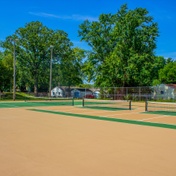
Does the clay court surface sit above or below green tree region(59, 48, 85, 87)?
below

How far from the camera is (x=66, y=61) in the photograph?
205 ft

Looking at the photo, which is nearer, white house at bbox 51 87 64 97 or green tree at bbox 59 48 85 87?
green tree at bbox 59 48 85 87

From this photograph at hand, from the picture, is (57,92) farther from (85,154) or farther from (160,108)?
(85,154)

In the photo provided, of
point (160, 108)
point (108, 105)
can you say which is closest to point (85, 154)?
point (160, 108)

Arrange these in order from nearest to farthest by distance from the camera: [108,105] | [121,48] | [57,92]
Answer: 1. [108,105]
2. [121,48]
3. [57,92]

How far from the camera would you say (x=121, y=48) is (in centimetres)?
4147

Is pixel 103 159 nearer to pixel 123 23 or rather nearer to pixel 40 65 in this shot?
pixel 123 23

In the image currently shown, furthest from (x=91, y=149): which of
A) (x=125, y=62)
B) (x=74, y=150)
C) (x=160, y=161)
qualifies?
(x=125, y=62)

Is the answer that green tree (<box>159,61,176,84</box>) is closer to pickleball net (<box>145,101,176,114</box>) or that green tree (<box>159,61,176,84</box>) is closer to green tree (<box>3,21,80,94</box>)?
green tree (<box>3,21,80,94</box>)

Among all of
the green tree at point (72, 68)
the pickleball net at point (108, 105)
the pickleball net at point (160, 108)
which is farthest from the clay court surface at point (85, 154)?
the green tree at point (72, 68)

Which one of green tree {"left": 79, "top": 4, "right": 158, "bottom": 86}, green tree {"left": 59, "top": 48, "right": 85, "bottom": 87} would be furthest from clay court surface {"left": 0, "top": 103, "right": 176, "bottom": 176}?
green tree {"left": 59, "top": 48, "right": 85, "bottom": 87}

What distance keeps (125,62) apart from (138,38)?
15.6ft

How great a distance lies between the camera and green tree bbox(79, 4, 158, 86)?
39750 mm

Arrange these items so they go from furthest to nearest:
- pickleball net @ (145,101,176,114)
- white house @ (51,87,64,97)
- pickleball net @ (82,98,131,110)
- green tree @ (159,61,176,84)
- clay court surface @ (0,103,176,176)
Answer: white house @ (51,87,64,97), green tree @ (159,61,176,84), pickleball net @ (82,98,131,110), pickleball net @ (145,101,176,114), clay court surface @ (0,103,176,176)
